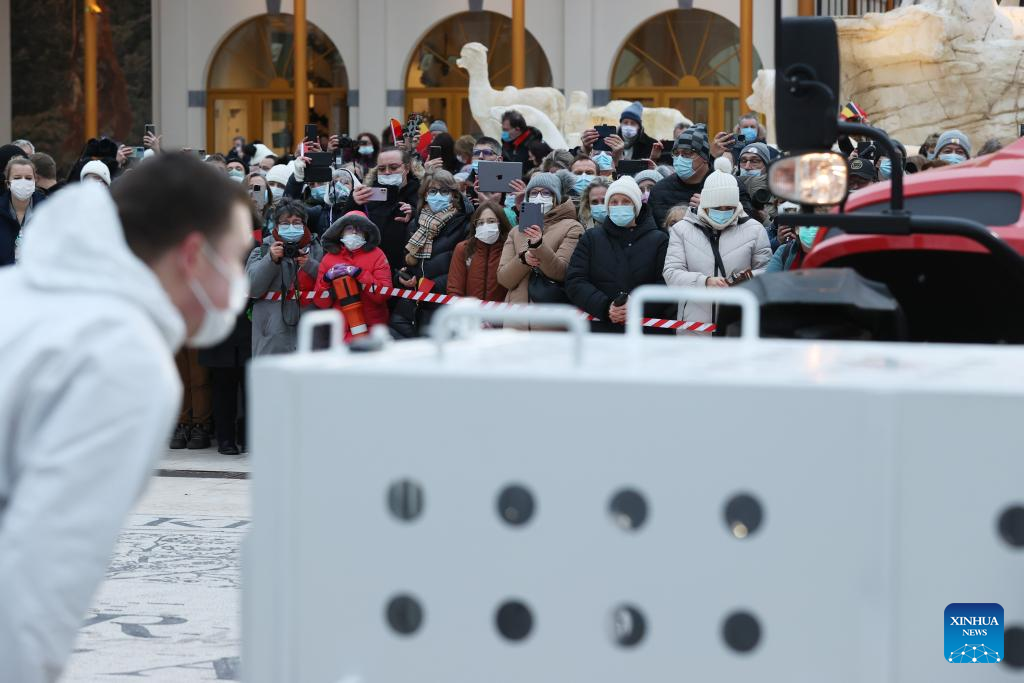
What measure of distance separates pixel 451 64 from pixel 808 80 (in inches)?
1082

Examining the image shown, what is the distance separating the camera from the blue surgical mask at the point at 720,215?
10047mm

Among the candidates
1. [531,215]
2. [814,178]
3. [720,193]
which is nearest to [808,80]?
[814,178]

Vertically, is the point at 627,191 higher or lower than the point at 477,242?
higher

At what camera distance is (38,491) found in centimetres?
249

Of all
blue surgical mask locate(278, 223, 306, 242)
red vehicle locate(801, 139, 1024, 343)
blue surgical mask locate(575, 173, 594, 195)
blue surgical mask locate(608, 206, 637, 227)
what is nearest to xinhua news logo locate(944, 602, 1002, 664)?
red vehicle locate(801, 139, 1024, 343)

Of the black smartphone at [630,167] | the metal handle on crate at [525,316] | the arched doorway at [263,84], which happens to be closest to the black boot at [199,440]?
the black smartphone at [630,167]

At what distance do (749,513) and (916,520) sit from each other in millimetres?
282

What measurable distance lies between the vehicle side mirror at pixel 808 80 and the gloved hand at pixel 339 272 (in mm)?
6624

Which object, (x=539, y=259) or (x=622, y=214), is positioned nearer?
(x=622, y=214)

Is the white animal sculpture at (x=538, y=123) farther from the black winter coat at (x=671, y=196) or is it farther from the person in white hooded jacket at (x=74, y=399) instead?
the person in white hooded jacket at (x=74, y=399)

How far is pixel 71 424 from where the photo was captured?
8.20 ft

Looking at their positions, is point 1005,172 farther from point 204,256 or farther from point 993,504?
point 204,256

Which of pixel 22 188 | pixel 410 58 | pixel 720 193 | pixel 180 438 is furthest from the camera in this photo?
pixel 410 58

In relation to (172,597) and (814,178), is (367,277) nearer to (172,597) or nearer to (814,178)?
(172,597)
